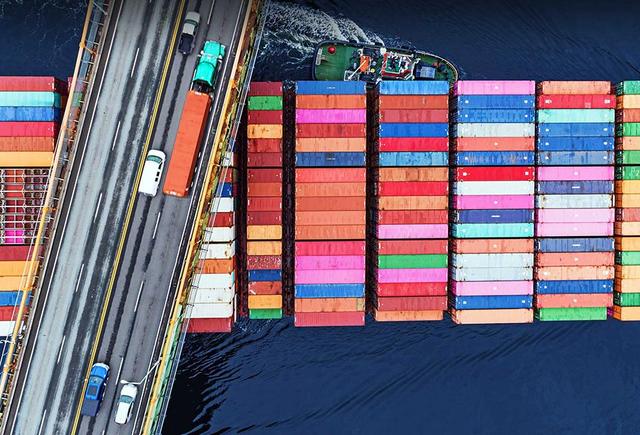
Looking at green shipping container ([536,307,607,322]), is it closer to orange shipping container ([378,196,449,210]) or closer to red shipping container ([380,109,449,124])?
orange shipping container ([378,196,449,210])

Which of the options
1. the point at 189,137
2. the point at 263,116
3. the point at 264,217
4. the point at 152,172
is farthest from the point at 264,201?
the point at 152,172

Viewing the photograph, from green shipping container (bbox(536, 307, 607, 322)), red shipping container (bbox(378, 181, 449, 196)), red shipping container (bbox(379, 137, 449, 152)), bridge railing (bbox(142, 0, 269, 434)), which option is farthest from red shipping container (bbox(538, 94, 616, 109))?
bridge railing (bbox(142, 0, 269, 434))

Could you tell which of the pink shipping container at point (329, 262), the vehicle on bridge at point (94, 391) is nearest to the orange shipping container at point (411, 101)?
the pink shipping container at point (329, 262)

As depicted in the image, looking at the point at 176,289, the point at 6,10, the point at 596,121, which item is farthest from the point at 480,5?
the point at 6,10

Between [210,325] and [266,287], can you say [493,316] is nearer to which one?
[266,287]

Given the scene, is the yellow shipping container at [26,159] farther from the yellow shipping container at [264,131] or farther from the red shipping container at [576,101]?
the red shipping container at [576,101]

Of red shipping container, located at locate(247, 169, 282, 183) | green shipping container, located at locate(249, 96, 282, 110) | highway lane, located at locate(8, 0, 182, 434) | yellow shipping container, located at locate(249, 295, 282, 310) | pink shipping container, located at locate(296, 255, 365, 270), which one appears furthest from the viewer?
yellow shipping container, located at locate(249, 295, 282, 310)
